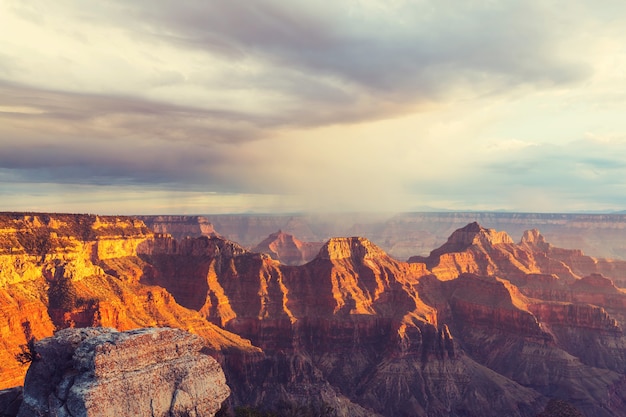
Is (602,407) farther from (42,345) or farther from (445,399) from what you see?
(42,345)

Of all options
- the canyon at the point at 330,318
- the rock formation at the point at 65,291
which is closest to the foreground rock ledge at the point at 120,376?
the rock formation at the point at 65,291

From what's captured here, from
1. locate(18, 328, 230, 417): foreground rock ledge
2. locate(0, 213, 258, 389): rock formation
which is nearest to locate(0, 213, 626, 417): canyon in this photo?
locate(0, 213, 258, 389): rock formation

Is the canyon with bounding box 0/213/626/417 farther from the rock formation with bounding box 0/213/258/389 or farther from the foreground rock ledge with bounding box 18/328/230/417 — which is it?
the foreground rock ledge with bounding box 18/328/230/417

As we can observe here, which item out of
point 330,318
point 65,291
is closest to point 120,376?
point 65,291

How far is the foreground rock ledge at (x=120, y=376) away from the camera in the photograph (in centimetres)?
3772

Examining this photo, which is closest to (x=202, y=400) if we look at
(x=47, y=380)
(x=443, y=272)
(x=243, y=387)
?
(x=47, y=380)

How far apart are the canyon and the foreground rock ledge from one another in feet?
171

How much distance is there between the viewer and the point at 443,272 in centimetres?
19888

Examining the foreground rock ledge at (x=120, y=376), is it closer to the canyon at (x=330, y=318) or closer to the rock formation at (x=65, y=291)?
the rock formation at (x=65, y=291)

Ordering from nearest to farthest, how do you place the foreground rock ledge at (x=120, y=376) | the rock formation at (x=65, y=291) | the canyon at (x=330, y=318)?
1. the foreground rock ledge at (x=120, y=376)
2. the rock formation at (x=65, y=291)
3. the canyon at (x=330, y=318)

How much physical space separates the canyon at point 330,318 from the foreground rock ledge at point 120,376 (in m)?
52.0

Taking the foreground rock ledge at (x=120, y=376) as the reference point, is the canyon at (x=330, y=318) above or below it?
below

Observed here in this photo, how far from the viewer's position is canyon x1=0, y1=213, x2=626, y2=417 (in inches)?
4333

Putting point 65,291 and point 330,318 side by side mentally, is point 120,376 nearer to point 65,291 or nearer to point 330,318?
point 65,291
